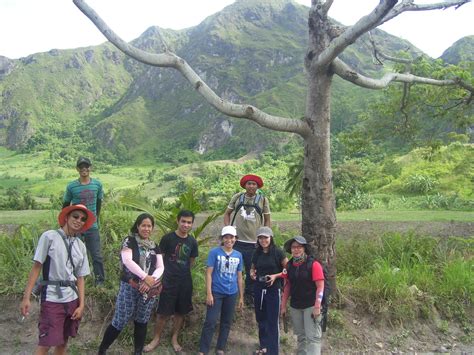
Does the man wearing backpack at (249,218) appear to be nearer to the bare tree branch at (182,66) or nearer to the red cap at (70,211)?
the bare tree branch at (182,66)

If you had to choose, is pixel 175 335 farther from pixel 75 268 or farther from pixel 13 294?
pixel 13 294

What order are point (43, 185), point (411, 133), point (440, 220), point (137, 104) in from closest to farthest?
point (411, 133) → point (440, 220) → point (43, 185) → point (137, 104)

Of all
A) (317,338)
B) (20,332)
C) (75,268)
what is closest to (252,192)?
(317,338)

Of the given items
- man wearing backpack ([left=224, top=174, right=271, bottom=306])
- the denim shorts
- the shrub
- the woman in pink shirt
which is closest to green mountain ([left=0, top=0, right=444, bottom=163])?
the shrub

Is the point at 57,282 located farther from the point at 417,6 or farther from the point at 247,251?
the point at 417,6

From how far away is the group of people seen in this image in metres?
3.82

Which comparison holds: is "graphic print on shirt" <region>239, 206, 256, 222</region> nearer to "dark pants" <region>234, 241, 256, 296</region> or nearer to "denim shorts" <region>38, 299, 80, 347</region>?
"dark pants" <region>234, 241, 256, 296</region>

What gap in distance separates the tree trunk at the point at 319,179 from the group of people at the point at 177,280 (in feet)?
2.37

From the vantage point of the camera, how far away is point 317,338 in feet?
14.8

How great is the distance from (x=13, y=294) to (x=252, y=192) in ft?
10.2

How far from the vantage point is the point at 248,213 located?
5344 mm

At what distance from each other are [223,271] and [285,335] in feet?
4.31

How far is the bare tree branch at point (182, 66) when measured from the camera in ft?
15.2

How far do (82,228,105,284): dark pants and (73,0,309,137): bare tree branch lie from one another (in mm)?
2177
